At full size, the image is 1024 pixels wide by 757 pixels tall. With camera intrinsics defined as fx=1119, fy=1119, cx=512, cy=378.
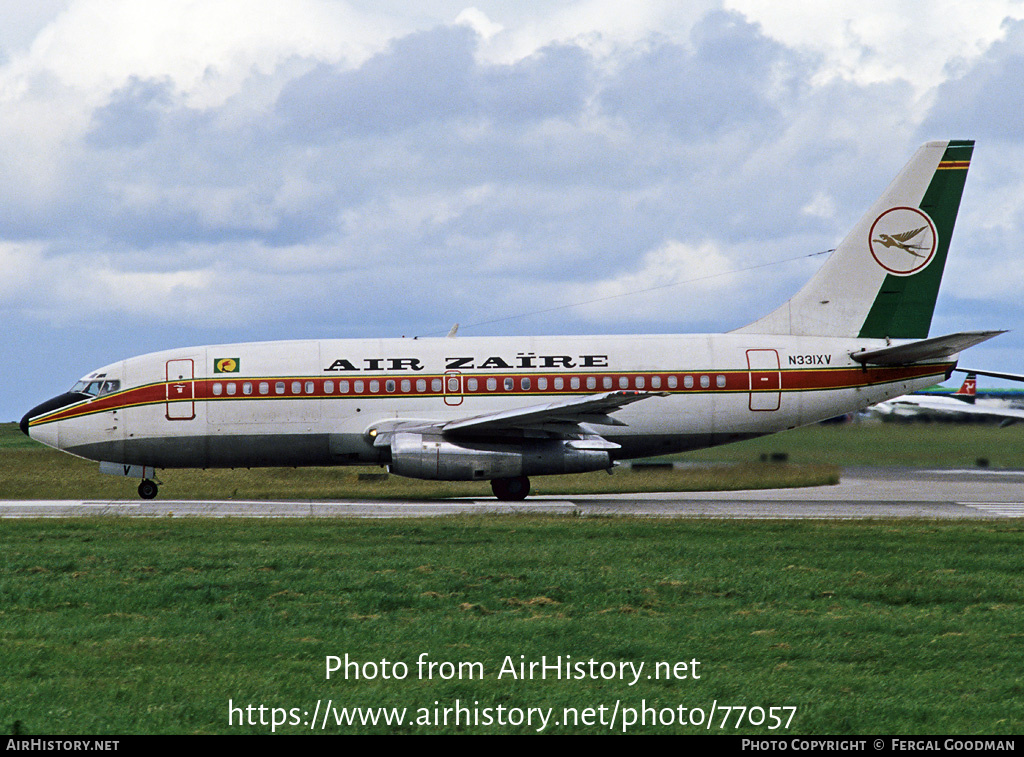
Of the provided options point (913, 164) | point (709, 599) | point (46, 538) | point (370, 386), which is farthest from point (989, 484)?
point (46, 538)

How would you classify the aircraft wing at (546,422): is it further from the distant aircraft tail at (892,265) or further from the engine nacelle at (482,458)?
the distant aircraft tail at (892,265)

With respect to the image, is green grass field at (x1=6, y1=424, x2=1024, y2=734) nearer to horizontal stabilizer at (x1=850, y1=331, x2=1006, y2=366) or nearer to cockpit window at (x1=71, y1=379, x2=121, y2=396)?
horizontal stabilizer at (x1=850, y1=331, x2=1006, y2=366)

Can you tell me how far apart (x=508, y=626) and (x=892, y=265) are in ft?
74.6

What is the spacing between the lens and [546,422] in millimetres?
28375

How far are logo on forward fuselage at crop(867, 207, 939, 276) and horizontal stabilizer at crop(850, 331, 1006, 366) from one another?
2.51m

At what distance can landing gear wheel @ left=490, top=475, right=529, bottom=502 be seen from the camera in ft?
97.9

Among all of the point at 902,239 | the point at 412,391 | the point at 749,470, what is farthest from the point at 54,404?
the point at 902,239

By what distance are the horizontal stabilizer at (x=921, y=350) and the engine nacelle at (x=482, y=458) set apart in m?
7.62

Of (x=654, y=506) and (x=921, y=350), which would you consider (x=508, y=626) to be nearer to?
(x=654, y=506)

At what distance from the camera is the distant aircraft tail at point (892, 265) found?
30828 millimetres

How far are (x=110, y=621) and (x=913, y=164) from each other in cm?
2576

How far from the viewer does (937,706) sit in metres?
8.53
